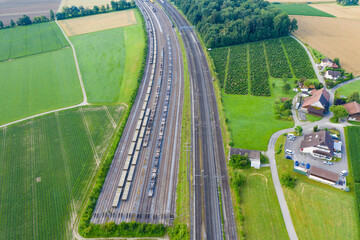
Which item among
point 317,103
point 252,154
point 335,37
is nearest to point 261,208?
point 252,154

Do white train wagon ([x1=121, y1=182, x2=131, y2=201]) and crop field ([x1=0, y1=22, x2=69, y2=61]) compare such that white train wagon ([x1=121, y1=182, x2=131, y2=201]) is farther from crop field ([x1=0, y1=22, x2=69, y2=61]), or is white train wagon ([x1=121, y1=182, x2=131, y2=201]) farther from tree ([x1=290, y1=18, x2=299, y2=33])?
tree ([x1=290, y1=18, x2=299, y2=33])

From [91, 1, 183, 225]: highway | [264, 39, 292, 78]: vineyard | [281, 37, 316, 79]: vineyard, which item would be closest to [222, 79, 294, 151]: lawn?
[264, 39, 292, 78]: vineyard

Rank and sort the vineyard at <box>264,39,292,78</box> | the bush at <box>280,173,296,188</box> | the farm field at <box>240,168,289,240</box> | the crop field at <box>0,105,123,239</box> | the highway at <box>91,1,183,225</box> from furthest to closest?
the vineyard at <box>264,39,292,78</box> → the bush at <box>280,173,296,188</box> → the highway at <box>91,1,183,225</box> → the crop field at <box>0,105,123,239</box> → the farm field at <box>240,168,289,240</box>

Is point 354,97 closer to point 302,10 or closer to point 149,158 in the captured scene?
point 149,158

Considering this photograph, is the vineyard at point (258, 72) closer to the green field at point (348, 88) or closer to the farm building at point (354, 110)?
the farm building at point (354, 110)

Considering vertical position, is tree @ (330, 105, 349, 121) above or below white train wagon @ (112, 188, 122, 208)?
above

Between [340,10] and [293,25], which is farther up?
[340,10]

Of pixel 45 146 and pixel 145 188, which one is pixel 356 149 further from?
pixel 45 146

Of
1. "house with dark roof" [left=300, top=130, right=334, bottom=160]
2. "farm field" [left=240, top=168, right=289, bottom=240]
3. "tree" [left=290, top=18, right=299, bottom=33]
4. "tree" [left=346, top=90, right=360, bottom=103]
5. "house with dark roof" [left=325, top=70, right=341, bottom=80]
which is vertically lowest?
"farm field" [left=240, top=168, right=289, bottom=240]
